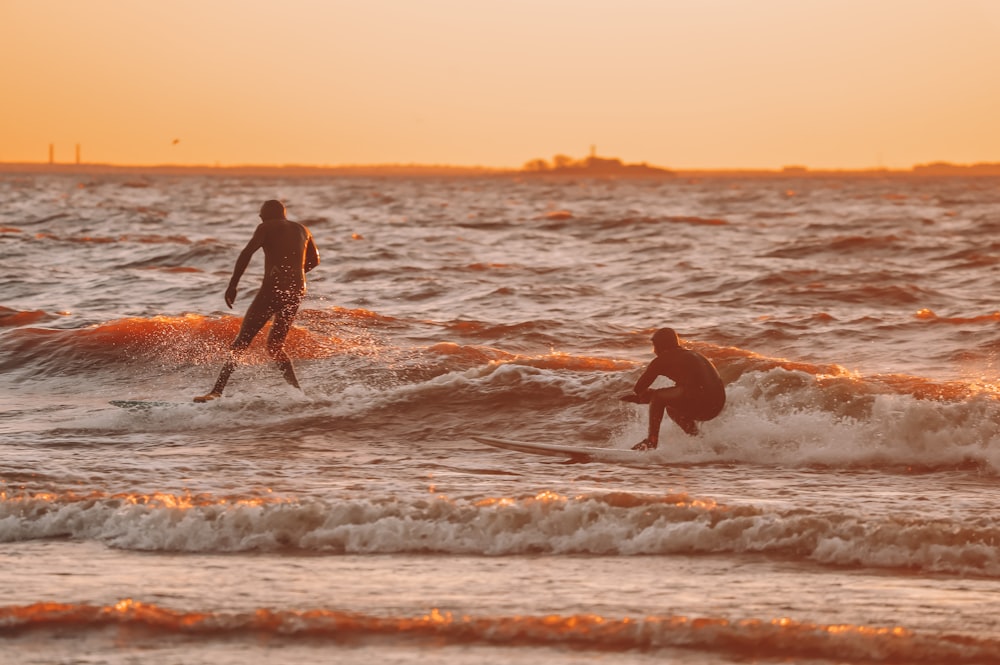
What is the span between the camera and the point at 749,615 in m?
6.51

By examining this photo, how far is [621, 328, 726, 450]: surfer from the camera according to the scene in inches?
430

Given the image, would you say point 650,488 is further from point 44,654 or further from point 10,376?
point 10,376

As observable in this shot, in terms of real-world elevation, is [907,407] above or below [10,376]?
above

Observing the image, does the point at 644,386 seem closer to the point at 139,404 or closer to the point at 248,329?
the point at 248,329

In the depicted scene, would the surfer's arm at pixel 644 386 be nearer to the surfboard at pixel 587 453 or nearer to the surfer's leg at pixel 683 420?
the surfer's leg at pixel 683 420

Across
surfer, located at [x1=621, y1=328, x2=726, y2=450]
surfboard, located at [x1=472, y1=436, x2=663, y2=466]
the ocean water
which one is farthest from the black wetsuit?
surfboard, located at [x1=472, y1=436, x2=663, y2=466]

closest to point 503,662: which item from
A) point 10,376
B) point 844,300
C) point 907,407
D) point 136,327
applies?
point 907,407

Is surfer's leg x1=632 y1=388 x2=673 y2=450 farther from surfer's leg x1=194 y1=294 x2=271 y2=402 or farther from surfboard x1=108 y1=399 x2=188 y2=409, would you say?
surfboard x1=108 y1=399 x2=188 y2=409

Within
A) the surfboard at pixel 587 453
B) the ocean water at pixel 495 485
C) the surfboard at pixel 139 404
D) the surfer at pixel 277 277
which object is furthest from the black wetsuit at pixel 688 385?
the surfboard at pixel 139 404

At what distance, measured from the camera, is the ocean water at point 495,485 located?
6.40 meters

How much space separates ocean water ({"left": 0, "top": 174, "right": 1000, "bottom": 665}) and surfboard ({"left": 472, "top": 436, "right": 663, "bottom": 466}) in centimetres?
10

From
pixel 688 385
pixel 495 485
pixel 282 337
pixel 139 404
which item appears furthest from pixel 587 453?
pixel 139 404

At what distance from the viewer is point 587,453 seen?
1090 cm

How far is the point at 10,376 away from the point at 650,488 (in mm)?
9540
